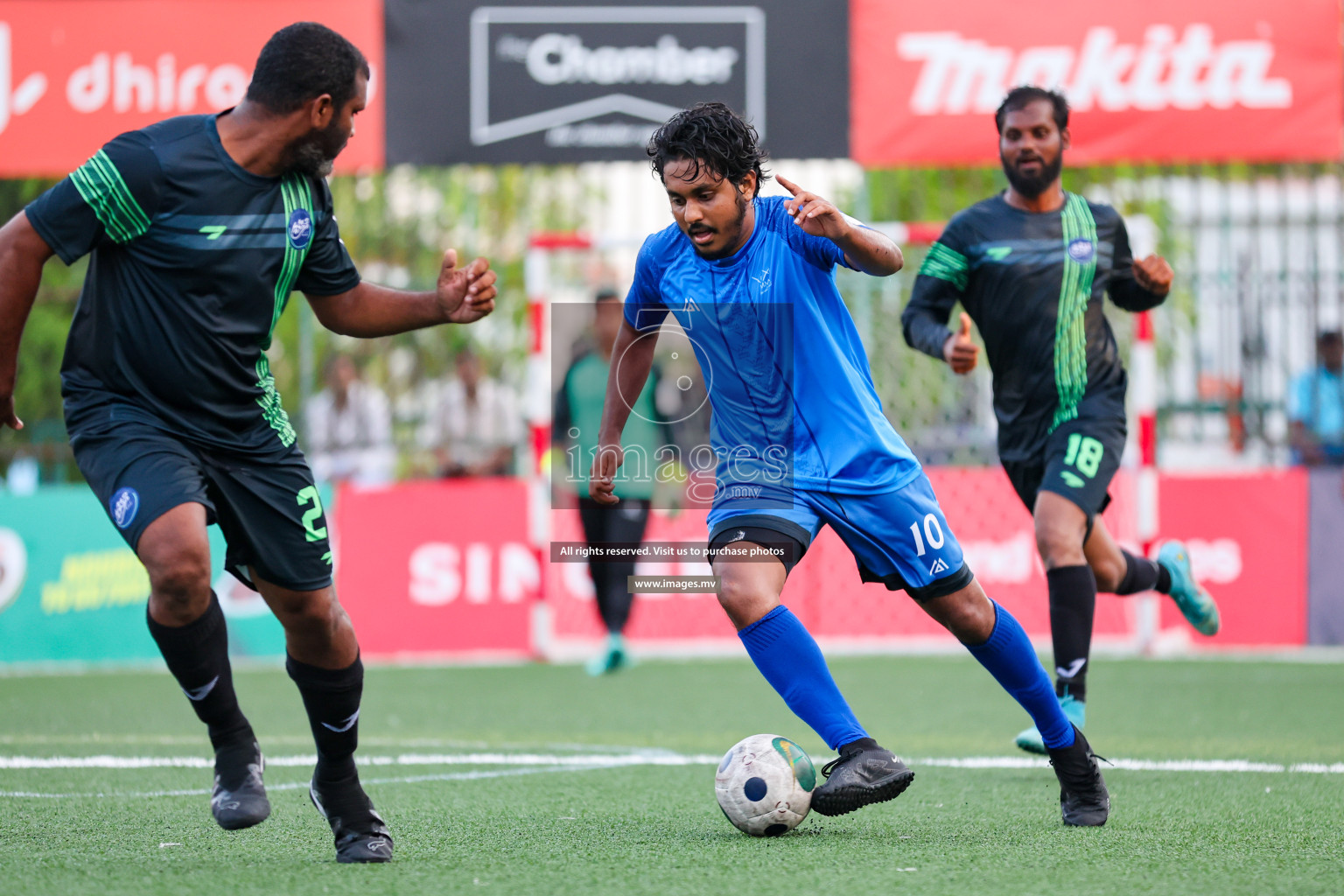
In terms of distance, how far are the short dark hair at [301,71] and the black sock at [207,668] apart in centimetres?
124

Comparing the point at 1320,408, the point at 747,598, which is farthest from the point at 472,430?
the point at 747,598

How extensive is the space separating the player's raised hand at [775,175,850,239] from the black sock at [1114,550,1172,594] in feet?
9.55

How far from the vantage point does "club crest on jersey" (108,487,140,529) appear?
149 inches

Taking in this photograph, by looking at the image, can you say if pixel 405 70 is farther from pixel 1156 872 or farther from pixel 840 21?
pixel 1156 872

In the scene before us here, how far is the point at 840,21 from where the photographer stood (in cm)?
1015

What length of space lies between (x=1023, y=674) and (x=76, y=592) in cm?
807

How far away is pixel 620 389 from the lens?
4.77 meters

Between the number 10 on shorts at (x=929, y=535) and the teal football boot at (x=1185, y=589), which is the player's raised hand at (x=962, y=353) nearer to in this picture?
the number 10 on shorts at (x=929, y=535)

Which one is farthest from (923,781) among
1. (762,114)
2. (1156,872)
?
(762,114)

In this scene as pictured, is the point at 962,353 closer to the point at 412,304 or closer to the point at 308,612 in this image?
the point at 412,304

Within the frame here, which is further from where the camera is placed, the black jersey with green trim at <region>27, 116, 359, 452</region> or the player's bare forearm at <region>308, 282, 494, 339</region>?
the player's bare forearm at <region>308, 282, 494, 339</region>

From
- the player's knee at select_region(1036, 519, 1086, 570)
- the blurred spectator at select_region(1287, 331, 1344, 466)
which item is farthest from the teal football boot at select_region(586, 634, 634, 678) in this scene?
the blurred spectator at select_region(1287, 331, 1344, 466)

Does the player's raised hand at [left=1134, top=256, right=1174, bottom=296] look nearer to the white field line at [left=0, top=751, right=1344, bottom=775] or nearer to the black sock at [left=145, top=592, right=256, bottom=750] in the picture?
the white field line at [left=0, top=751, right=1344, bottom=775]

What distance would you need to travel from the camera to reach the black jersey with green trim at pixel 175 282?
12.7 feet
